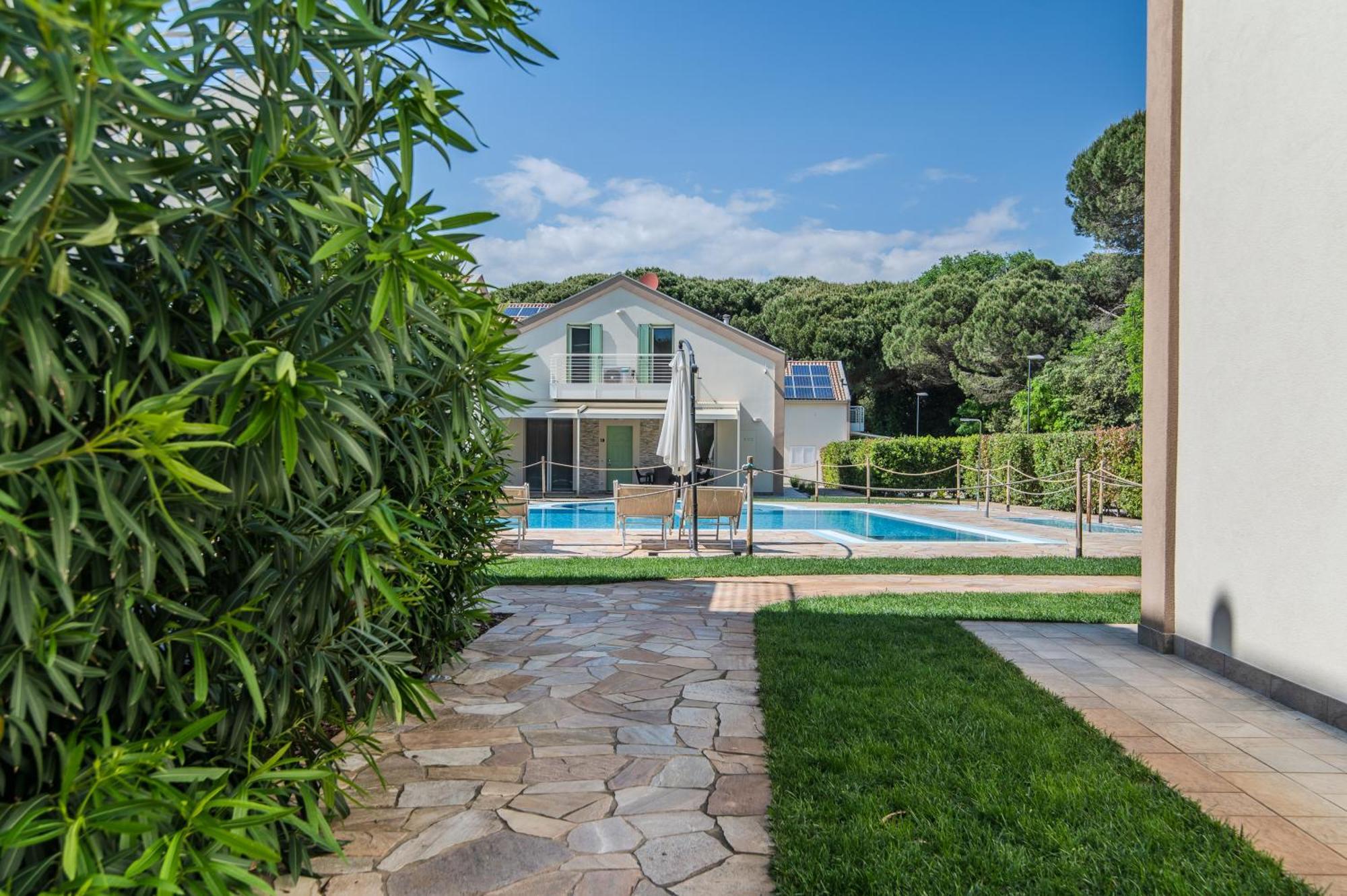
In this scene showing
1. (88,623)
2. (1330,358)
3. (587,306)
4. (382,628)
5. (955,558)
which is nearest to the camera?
(88,623)

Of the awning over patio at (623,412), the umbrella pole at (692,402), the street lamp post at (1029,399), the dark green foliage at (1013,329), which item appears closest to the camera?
the umbrella pole at (692,402)

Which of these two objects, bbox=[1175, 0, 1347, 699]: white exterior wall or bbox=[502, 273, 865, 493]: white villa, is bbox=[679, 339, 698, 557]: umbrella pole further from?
bbox=[502, 273, 865, 493]: white villa

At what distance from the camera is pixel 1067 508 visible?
19594 mm

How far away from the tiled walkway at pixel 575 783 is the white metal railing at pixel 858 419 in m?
41.5

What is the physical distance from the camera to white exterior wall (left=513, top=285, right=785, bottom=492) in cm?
2598

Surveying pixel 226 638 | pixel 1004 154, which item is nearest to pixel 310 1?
pixel 226 638

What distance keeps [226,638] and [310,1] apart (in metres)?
1.47

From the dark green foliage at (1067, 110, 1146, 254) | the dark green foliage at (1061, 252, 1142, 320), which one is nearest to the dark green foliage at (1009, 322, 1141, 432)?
the dark green foliage at (1061, 252, 1142, 320)

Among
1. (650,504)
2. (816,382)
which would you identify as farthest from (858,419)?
(650,504)

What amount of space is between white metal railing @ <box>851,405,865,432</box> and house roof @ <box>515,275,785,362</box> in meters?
20.4

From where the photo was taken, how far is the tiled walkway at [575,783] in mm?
2506

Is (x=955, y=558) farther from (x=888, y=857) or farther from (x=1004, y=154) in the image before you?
(x=1004, y=154)

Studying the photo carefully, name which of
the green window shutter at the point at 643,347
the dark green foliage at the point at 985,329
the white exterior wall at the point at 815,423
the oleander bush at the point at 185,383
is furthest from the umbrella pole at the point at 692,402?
the dark green foliage at the point at 985,329

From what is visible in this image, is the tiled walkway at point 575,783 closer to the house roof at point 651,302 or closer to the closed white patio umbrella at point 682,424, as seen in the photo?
the closed white patio umbrella at point 682,424
